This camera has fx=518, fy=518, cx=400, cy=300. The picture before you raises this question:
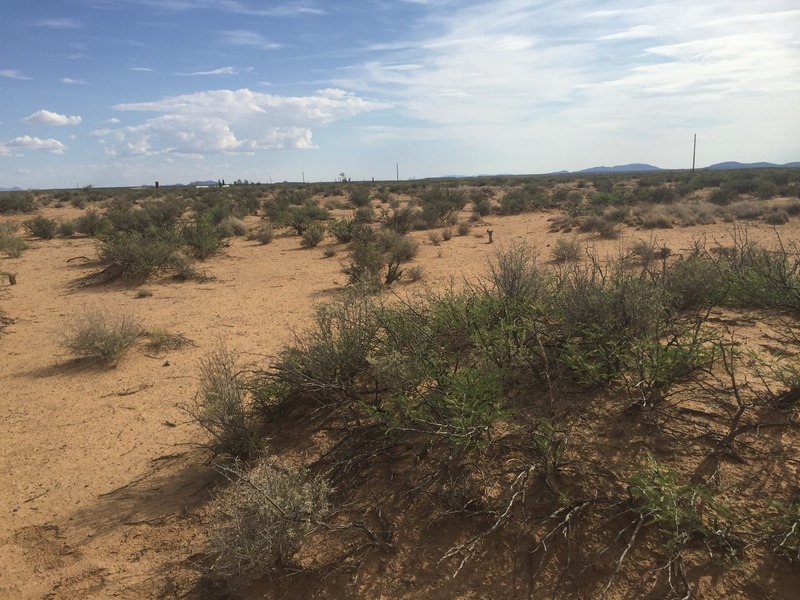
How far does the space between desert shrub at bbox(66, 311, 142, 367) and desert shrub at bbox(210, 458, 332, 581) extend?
16.3 ft

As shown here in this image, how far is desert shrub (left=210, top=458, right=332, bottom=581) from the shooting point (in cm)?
311

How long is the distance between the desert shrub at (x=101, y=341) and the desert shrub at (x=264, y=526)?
4960 millimetres

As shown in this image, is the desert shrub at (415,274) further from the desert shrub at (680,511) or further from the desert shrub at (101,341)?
the desert shrub at (680,511)

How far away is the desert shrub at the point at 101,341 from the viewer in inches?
289

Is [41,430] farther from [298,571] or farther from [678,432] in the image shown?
[678,432]

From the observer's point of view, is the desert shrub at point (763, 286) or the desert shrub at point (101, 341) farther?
the desert shrub at point (101, 341)

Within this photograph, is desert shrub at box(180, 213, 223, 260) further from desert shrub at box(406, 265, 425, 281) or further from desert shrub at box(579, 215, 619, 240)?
desert shrub at box(579, 215, 619, 240)

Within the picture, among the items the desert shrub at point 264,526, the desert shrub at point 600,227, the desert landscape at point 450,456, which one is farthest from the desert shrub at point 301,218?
the desert shrub at point 264,526

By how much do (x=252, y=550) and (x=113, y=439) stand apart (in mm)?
3029

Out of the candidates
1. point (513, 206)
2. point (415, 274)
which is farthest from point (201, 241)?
point (513, 206)

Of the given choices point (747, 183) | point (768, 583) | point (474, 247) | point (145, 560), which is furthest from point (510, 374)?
point (747, 183)

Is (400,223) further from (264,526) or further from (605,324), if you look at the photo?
(264,526)

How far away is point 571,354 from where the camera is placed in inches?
164

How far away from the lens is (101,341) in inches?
289
